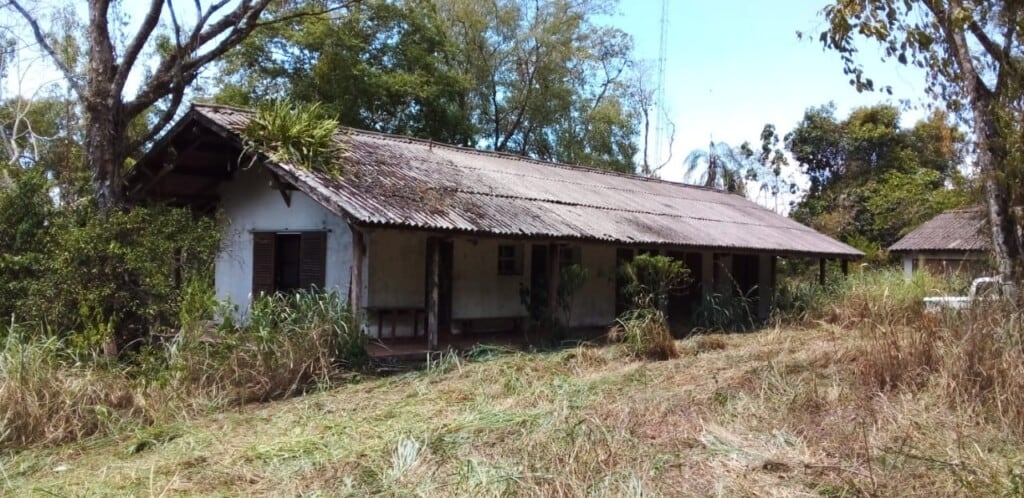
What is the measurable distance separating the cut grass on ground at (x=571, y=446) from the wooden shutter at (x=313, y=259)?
166 inches

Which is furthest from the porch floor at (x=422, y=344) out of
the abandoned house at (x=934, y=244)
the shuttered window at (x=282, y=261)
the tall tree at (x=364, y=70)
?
the abandoned house at (x=934, y=244)

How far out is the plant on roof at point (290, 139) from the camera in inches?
445

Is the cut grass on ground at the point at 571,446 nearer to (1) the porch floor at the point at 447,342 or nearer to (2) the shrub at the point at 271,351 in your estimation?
(2) the shrub at the point at 271,351

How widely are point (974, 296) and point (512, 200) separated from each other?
7.59 m

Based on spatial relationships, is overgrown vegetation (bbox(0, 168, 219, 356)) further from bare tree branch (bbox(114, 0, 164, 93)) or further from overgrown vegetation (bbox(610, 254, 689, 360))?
overgrown vegetation (bbox(610, 254, 689, 360))

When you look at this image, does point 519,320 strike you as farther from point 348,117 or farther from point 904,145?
point 904,145

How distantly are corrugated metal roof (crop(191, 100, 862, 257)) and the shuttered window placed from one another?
1.79m

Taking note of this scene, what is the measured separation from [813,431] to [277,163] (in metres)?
7.72

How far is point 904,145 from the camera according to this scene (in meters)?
33.9

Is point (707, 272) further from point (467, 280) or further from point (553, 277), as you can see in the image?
point (467, 280)

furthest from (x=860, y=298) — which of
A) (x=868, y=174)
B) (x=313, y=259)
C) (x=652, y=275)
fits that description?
(x=868, y=174)

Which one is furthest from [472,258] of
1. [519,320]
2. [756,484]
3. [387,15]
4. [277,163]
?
[387,15]

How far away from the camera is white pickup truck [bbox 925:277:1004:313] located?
318 inches

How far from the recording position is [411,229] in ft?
34.8
